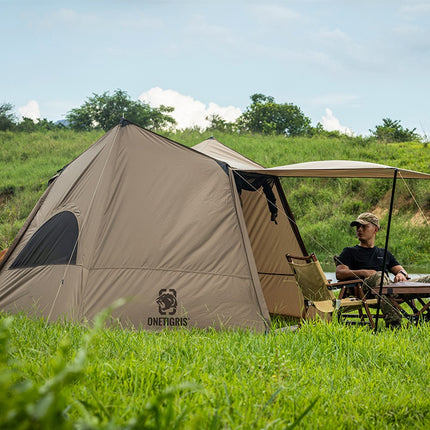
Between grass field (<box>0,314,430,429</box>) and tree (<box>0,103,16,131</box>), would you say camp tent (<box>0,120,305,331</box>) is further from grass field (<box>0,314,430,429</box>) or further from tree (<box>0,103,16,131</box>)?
tree (<box>0,103,16,131</box>)

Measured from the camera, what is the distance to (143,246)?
5.26 m

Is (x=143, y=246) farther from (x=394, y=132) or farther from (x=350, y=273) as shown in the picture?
(x=394, y=132)

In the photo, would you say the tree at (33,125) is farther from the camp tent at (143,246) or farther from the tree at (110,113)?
the camp tent at (143,246)

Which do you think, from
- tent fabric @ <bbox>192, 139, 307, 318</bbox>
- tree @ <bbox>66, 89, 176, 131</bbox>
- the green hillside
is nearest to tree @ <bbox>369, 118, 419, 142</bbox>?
the green hillside

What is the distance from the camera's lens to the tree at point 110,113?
35594 mm

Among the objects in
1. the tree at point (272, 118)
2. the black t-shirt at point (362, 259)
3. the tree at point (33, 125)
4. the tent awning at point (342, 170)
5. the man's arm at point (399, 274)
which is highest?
the tree at point (272, 118)

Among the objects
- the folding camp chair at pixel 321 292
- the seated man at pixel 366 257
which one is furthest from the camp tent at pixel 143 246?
the seated man at pixel 366 257

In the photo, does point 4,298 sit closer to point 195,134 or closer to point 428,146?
point 428,146

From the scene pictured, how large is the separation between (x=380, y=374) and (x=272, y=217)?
3510 mm

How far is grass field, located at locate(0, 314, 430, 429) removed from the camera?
2.42 m

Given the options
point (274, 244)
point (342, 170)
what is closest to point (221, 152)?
point (274, 244)

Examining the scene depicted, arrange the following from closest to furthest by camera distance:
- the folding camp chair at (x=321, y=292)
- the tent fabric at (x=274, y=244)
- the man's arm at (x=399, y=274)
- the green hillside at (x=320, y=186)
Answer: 1. the folding camp chair at (x=321, y=292)
2. the man's arm at (x=399, y=274)
3. the tent fabric at (x=274, y=244)
4. the green hillside at (x=320, y=186)

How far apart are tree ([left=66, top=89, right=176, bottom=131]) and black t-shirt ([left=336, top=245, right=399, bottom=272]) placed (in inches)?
1186

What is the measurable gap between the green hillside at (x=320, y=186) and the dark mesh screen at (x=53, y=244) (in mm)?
9393
